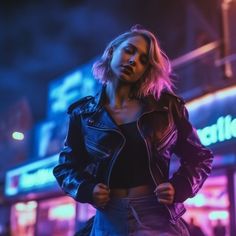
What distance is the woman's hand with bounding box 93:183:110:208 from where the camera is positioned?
1.75 m

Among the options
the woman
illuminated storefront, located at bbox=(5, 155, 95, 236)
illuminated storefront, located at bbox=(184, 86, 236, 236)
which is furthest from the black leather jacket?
illuminated storefront, located at bbox=(5, 155, 95, 236)

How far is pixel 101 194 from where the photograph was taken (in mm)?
1749

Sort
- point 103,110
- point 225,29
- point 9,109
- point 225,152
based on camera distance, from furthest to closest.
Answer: point 9,109
point 225,29
point 225,152
point 103,110

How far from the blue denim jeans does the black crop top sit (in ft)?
0.18

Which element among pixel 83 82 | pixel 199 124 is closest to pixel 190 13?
pixel 83 82

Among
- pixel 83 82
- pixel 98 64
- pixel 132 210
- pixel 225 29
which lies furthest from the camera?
pixel 83 82

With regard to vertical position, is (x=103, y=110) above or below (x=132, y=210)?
above

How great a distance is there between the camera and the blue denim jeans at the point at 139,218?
174 centimetres

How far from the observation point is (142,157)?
179cm

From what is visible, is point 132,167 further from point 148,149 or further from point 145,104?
point 145,104

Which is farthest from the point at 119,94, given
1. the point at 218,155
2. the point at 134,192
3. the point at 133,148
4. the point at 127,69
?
the point at 218,155

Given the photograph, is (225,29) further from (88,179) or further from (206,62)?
(88,179)

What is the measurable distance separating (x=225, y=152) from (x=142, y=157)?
19.2 ft

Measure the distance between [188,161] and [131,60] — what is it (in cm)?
41
